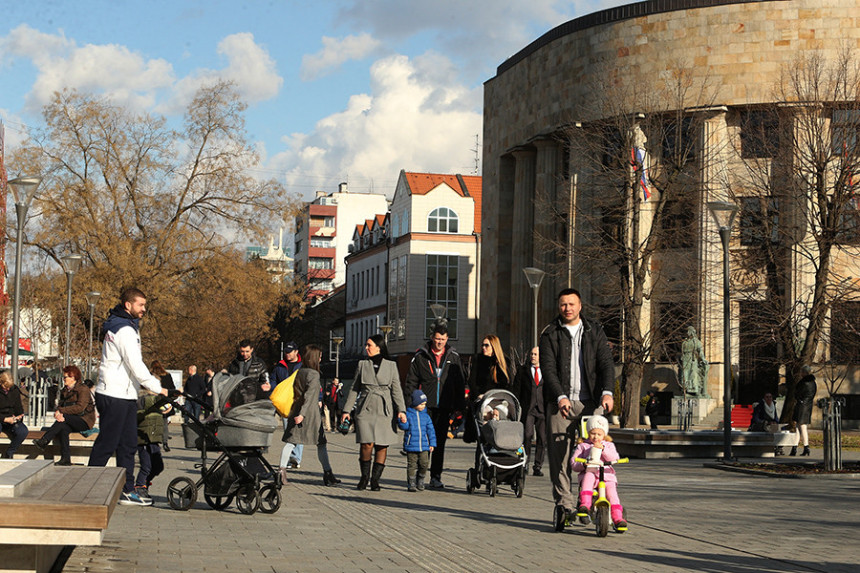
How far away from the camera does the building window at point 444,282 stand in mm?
80062

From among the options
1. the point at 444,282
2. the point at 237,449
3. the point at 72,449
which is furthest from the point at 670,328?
the point at 444,282

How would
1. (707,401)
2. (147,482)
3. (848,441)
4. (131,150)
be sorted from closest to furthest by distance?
(147,482)
(848,441)
(131,150)
(707,401)

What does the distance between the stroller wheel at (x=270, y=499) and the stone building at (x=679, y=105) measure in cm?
2739

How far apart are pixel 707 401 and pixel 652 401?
3.27 metres

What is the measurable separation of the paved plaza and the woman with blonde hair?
225 cm

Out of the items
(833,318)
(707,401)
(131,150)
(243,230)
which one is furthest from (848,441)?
(131,150)

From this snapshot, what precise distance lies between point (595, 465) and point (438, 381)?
5564mm

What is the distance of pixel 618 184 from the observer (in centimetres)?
3734

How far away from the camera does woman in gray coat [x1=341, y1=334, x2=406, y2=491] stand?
A: 15.5m

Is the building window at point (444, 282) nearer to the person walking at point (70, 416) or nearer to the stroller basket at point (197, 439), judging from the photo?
the person walking at point (70, 416)

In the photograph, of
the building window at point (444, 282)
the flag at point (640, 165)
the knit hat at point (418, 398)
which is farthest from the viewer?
the building window at point (444, 282)

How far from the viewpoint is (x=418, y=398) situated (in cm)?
1565

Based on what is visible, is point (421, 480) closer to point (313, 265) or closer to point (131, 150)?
point (131, 150)

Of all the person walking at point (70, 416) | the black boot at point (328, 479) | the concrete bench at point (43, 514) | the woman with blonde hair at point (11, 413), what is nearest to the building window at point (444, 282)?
the woman with blonde hair at point (11, 413)
